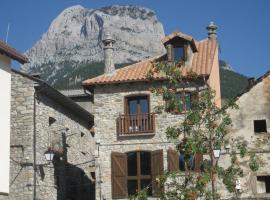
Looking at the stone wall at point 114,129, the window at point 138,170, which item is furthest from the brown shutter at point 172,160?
the window at point 138,170

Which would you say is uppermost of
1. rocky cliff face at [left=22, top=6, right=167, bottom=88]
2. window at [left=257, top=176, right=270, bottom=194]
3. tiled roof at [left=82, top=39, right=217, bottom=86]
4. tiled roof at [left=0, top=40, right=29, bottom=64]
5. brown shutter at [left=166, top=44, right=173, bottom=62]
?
rocky cliff face at [left=22, top=6, right=167, bottom=88]

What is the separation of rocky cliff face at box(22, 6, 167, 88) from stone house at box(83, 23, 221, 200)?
2411 inches

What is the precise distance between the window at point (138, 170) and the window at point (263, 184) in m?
5.02

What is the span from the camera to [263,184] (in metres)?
25.8

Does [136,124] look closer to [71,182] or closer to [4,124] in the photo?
[71,182]

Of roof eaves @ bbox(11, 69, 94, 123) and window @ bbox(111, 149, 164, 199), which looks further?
window @ bbox(111, 149, 164, 199)

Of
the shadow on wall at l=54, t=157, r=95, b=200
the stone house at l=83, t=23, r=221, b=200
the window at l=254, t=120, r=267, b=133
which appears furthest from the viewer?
the shadow on wall at l=54, t=157, r=95, b=200

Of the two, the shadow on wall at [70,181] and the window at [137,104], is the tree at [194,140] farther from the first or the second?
the shadow on wall at [70,181]

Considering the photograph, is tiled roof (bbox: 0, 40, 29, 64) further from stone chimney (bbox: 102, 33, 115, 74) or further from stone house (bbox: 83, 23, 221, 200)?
stone chimney (bbox: 102, 33, 115, 74)

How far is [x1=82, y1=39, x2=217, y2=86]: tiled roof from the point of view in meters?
27.9

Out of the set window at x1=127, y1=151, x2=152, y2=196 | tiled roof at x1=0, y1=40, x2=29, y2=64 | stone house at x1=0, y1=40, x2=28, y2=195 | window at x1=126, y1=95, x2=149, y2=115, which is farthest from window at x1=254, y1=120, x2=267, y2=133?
stone house at x1=0, y1=40, x2=28, y2=195

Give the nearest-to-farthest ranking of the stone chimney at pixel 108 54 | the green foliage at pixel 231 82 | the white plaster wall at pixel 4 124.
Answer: the white plaster wall at pixel 4 124
the stone chimney at pixel 108 54
the green foliage at pixel 231 82

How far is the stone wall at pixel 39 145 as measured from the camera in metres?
26.2

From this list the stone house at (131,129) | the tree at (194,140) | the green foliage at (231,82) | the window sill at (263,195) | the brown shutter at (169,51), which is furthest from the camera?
the green foliage at (231,82)
